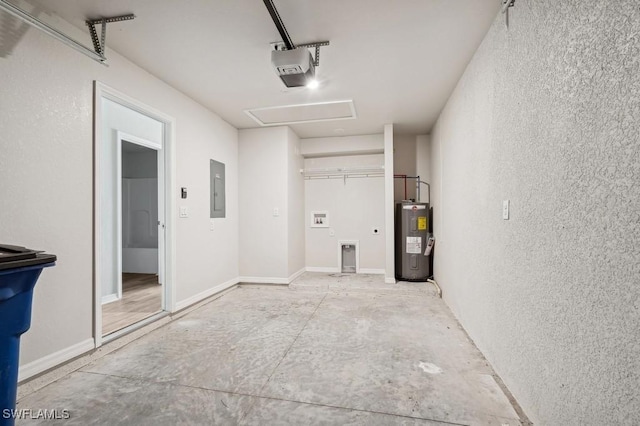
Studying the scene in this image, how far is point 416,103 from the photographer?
377 centimetres

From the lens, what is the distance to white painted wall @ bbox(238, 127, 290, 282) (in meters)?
4.65

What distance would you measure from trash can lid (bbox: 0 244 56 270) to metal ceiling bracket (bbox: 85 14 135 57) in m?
1.59

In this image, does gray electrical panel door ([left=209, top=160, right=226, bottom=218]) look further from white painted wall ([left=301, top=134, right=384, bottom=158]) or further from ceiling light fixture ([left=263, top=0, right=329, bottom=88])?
ceiling light fixture ([left=263, top=0, right=329, bottom=88])

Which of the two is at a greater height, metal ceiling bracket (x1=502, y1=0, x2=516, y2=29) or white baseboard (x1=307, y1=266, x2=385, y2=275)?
metal ceiling bracket (x1=502, y1=0, x2=516, y2=29)

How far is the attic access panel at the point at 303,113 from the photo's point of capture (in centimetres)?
376

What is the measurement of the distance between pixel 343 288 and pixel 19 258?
141 inches

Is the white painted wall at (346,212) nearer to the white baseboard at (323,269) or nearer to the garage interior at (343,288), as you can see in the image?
the white baseboard at (323,269)

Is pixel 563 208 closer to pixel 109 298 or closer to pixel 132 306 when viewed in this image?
pixel 132 306

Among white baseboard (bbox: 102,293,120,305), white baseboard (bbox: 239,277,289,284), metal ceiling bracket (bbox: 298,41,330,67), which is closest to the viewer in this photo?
metal ceiling bracket (bbox: 298,41,330,67)

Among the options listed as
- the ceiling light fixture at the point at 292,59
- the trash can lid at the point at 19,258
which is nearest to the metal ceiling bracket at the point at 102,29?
the ceiling light fixture at the point at 292,59

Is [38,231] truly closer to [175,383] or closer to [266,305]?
[175,383]

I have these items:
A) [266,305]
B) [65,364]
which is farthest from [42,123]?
[266,305]

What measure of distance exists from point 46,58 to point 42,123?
0.46 meters

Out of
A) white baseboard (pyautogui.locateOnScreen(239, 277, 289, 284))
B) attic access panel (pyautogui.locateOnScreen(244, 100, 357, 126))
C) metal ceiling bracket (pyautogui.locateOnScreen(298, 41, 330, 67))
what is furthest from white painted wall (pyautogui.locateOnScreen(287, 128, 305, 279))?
metal ceiling bracket (pyautogui.locateOnScreen(298, 41, 330, 67))
